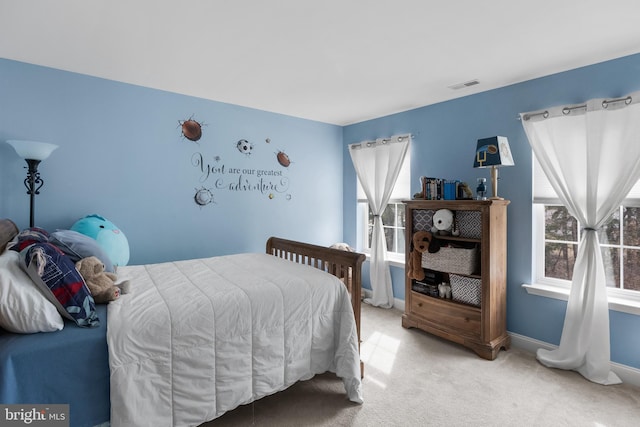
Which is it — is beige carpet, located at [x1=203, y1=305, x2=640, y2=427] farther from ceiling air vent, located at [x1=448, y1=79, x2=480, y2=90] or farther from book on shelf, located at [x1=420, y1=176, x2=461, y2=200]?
ceiling air vent, located at [x1=448, y1=79, x2=480, y2=90]

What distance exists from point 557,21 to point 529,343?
245 cm

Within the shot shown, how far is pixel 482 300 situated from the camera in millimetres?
2717

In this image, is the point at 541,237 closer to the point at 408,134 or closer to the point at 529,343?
the point at 529,343

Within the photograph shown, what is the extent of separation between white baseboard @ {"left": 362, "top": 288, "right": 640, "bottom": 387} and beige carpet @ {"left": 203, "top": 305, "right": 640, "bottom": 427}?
85mm

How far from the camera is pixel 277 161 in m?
3.88

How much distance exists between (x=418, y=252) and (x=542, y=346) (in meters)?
1.25

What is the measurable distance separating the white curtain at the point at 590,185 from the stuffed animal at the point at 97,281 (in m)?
3.08

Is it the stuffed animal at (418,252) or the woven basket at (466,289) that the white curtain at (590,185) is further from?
the stuffed animal at (418,252)

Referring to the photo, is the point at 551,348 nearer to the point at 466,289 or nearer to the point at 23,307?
the point at 466,289

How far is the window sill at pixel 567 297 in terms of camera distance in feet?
7.51

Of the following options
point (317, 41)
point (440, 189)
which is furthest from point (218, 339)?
point (440, 189)

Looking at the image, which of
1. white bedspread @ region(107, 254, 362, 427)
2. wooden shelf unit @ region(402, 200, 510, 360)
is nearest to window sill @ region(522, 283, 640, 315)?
wooden shelf unit @ region(402, 200, 510, 360)

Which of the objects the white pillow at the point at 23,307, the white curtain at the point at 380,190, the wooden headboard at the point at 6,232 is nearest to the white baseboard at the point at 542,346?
the white curtain at the point at 380,190

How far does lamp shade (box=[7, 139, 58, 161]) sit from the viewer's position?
2.21 m
